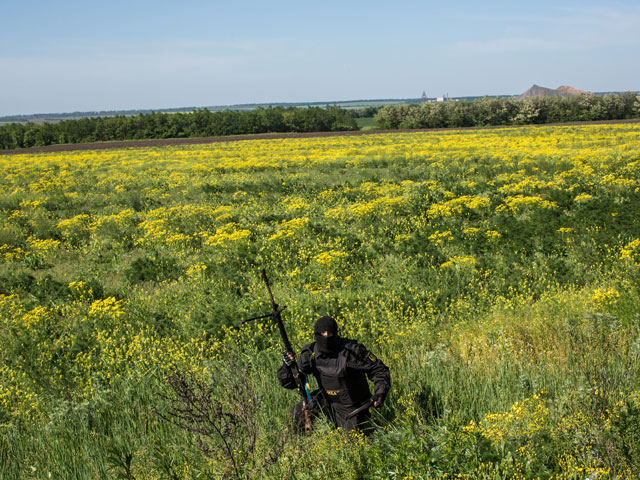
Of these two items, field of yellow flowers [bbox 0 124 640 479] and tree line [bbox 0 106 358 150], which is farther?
tree line [bbox 0 106 358 150]

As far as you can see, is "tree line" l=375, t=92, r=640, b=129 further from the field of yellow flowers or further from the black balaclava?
the black balaclava

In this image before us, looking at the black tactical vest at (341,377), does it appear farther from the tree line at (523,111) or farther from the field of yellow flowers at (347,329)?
the tree line at (523,111)

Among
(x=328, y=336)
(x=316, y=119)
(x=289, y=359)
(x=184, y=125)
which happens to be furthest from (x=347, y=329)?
(x=184, y=125)

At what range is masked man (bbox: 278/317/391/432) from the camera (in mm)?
4082

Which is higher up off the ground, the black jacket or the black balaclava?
the black balaclava

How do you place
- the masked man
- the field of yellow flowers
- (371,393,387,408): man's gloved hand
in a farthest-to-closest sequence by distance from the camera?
the masked man, (371,393,387,408): man's gloved hand, the field of yellow flowers

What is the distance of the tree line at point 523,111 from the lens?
64.4 metres

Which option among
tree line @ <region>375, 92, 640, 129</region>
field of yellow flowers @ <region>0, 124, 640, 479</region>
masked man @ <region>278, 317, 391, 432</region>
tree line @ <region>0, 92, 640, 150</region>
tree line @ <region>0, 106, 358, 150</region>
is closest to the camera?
field of yellow flowers @ <region>0, 124, 640, 479</region>

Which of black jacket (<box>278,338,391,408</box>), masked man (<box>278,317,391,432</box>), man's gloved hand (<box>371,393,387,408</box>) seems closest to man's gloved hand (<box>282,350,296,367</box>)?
masked man (<box>278,317,391,432</box>)

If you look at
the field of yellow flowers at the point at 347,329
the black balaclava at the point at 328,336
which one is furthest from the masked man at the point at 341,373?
the field of yellow flowers at the point at 347,329

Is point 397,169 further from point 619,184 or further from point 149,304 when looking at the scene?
point 149,304

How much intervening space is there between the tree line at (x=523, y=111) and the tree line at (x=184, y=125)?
14.4 metres

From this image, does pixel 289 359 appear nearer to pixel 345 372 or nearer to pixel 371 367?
pixel 345 372

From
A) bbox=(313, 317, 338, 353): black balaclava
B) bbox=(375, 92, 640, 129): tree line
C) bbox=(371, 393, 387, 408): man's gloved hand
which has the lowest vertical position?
bbox=(371, 393, 387, 408): man's gloved hand
